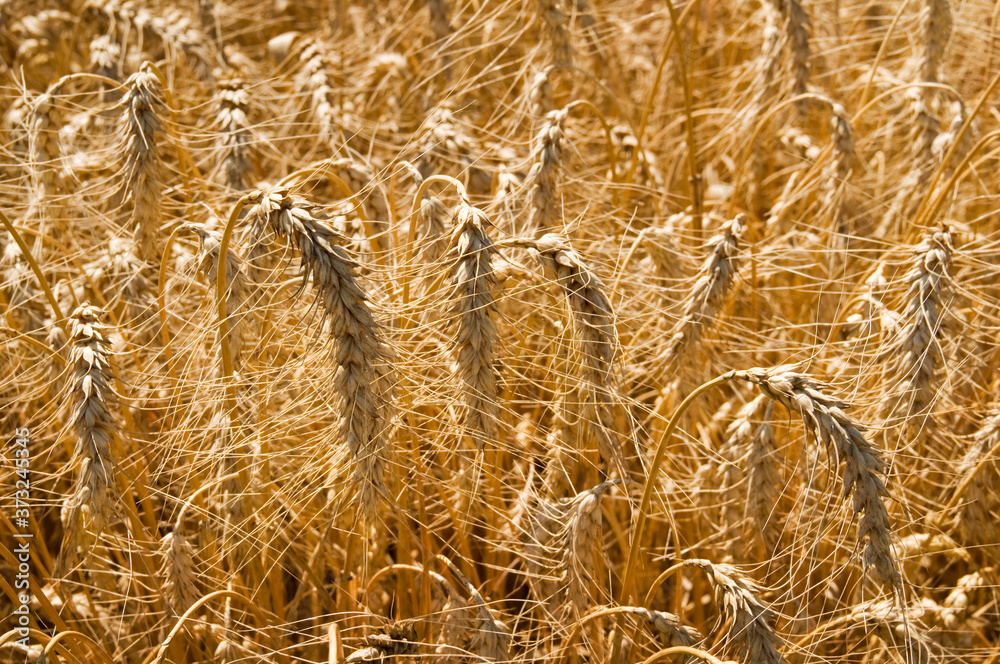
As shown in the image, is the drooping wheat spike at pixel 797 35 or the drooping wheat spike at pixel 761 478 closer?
the drooping wheat spike at pixel 761 478

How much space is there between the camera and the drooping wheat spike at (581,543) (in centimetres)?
Result: 163

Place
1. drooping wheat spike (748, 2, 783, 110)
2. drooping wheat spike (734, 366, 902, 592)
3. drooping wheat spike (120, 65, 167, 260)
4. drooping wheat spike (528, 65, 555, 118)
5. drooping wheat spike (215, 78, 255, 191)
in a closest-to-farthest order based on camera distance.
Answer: drooping wheat spike (734, 366, 902, 592) < drooping wheat spike (120, 65, 167, 260) < drooping wheat spike (215, 78, 255, 191) < drooping wheat spike (528, 65, 555, 118) < drooping wheat spike (748, 2, 783, 110)

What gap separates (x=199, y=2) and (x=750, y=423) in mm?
2932

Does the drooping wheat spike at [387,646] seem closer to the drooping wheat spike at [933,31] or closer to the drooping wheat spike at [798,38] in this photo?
the drooping wheat spike at [798,38]

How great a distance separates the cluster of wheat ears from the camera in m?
1.55

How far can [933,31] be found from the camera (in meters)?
2.59

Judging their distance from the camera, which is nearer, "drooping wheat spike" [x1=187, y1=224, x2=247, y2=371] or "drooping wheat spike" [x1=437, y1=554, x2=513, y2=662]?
"drooping wheat spike" [x1=437, y1=554, x2=513, y2=662]

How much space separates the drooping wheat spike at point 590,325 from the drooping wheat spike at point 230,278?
0.65 m

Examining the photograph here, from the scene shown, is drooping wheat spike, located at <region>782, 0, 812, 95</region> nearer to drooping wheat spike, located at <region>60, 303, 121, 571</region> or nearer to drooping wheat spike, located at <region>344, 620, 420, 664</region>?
drooping wheat spike, located at <region>344, 620, 420, 664</region>

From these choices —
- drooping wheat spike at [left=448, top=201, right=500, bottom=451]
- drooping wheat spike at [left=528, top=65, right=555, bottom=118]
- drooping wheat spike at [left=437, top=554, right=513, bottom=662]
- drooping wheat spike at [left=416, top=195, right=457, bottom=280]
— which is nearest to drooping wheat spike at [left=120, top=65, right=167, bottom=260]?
drooping wheat spike at [left=416, top=195, right=457, bottom=280]

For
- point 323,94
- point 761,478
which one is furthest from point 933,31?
point 323,94

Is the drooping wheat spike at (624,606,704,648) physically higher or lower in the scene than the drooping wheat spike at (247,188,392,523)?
lower

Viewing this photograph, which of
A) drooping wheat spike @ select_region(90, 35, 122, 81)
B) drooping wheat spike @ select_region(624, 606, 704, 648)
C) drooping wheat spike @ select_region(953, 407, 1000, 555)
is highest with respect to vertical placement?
drooping wheat spike @ select_region(90, 35, 122, 81)
